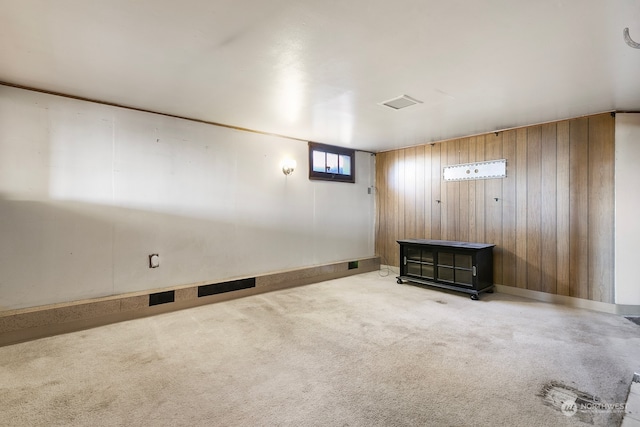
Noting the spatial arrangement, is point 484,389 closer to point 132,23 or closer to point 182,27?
point 182,27

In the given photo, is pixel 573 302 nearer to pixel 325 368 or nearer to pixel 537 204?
pixel 537 204

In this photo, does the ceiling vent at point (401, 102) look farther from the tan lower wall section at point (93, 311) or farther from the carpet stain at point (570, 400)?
the tan lower wall section at point (93, 311)

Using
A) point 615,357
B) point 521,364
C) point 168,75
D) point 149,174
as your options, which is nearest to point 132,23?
point 168,75

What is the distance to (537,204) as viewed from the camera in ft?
13.8

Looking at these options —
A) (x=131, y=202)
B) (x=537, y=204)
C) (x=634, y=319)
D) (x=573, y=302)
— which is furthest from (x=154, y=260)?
(x=634, y=319)

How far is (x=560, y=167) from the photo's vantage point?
4.02 m

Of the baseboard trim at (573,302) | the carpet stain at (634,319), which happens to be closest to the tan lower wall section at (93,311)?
the baseboard trim at (573,302)

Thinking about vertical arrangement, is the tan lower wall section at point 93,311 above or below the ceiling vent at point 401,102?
below

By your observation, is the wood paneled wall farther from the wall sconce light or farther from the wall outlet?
the wall outlet

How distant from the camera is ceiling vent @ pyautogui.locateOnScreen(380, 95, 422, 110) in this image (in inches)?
128

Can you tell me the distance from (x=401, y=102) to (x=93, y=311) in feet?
12.8

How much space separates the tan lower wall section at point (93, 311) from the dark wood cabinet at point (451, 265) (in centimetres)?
217

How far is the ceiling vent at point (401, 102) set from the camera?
3.24 metres

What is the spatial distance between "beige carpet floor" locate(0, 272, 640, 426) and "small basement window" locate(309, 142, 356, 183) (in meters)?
2.58
